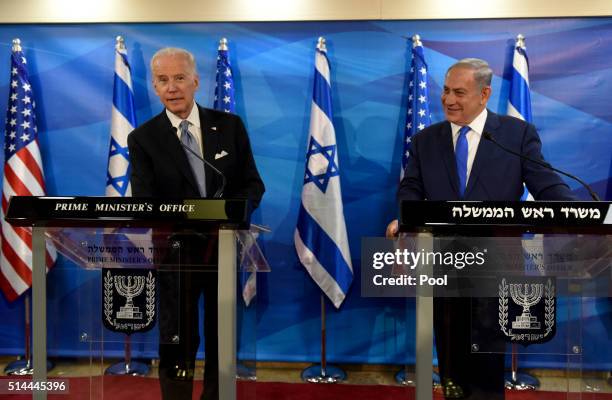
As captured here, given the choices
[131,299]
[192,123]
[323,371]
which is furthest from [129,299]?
[323,371]

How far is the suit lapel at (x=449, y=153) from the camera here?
2984 millimetres

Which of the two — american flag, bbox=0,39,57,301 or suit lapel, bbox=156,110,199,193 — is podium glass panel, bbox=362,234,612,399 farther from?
american flag, bbox=0,39,57,301

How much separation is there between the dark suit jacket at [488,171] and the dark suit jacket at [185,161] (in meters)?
0.79

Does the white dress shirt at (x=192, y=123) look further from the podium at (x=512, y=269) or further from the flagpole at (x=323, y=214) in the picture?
the podium at (x=512, y=269)

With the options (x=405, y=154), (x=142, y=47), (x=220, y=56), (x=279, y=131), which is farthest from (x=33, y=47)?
(x=405, y=154)

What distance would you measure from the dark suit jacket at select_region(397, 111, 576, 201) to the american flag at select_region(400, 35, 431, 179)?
1.20m

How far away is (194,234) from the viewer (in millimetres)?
2031

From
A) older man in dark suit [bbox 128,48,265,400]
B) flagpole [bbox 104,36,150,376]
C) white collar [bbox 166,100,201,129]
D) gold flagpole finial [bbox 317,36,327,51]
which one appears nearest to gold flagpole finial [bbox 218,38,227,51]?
gold flagpole finial [bbox 317,36,327,51]

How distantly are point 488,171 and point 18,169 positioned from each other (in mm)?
3277

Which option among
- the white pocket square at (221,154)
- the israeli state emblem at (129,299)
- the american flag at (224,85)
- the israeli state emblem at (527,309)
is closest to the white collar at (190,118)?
the white pocket square at (221,154)

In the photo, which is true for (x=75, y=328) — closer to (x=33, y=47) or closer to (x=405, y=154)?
(x=405, y=154)

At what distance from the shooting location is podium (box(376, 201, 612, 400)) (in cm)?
188

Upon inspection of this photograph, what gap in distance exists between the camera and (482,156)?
9.92 ft

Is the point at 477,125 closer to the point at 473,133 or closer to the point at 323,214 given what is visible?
the point at 473,133
